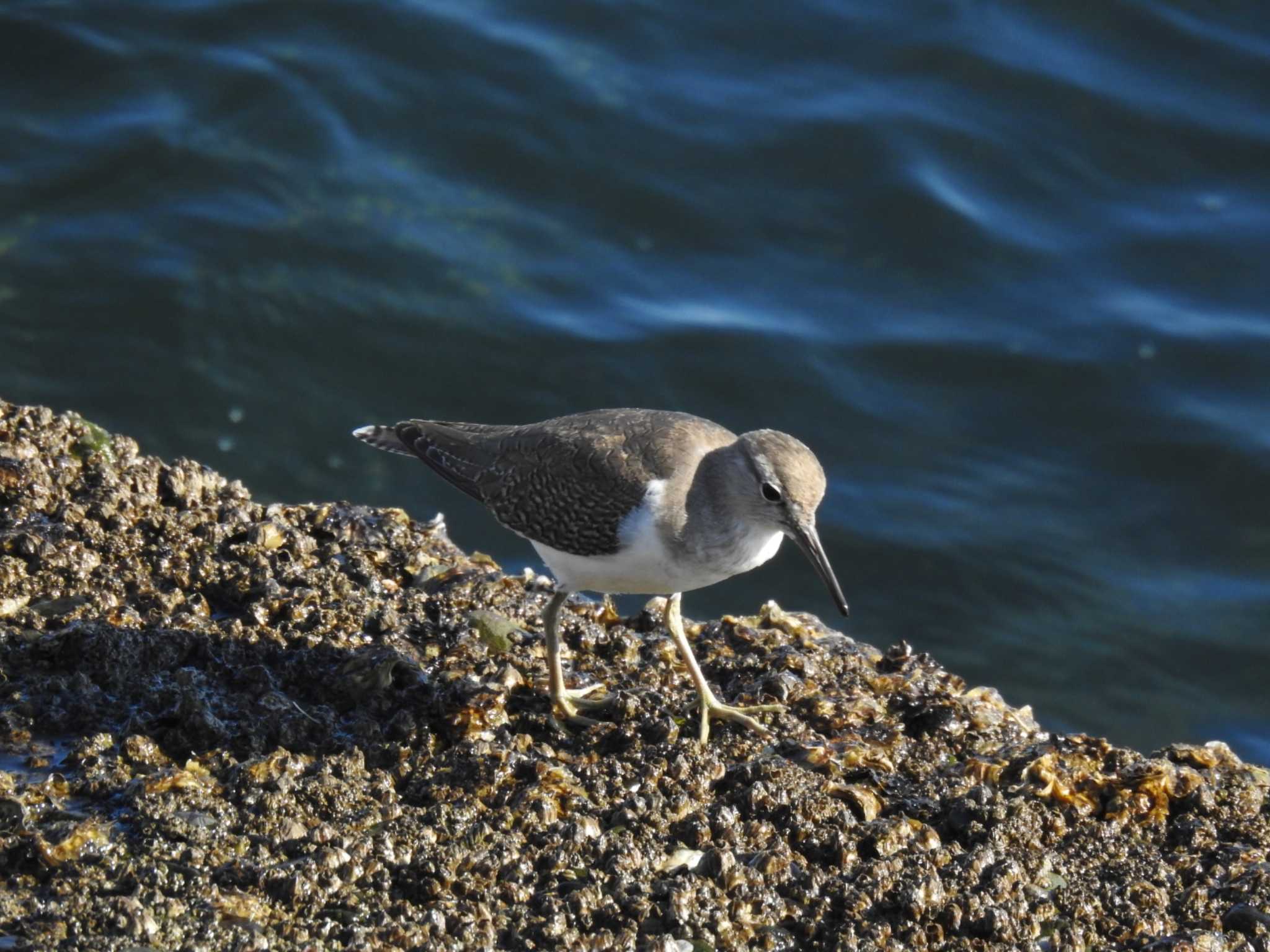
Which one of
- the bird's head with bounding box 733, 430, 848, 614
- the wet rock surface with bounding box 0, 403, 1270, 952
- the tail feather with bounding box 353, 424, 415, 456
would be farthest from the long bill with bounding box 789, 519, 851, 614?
the tail feather with bounding box 353, 424, 415, 456

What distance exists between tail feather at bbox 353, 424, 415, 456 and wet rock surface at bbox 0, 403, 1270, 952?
1.53ft

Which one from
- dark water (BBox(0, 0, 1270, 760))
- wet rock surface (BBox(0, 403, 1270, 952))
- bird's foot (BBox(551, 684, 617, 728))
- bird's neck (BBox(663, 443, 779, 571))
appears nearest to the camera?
wet rock surface (BBox(0, 403, 1270, 952))

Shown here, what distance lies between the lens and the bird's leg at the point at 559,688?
5539 mm

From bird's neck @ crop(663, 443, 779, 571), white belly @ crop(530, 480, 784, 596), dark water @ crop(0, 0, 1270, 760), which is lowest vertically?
dark water @ crop(0, 0, 1270, 760)

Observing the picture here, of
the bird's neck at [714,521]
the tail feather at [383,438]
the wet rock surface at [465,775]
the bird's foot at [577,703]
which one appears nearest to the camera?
the wet rock surface at [465,775]

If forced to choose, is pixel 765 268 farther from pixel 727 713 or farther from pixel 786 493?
pixel 727 713

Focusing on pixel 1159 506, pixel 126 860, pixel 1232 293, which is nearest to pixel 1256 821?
pixel 126 860

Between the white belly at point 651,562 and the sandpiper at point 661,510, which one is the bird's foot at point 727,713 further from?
the white belly at point 651,562

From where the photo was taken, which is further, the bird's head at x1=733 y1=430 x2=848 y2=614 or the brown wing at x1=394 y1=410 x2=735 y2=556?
the brown wing at x1=394 y1=410 x2=735 y2=556

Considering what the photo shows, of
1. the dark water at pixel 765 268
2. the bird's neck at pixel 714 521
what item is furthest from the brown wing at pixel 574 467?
the dark water at pixel 765 268

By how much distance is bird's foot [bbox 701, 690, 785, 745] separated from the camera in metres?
5.55

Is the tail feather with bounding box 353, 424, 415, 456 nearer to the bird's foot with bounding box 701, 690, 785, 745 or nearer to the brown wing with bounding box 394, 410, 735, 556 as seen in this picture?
the brown wing with bounding box 394, 410, 735, 556

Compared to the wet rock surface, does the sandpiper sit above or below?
above

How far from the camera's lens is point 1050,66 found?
13555mm
